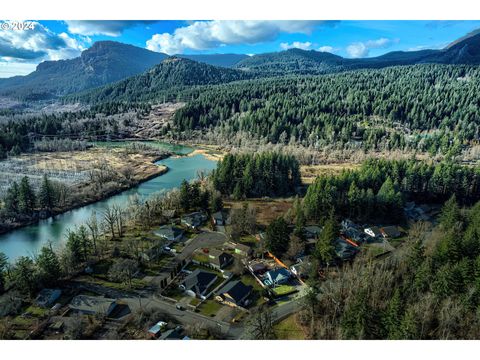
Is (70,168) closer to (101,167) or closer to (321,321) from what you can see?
(101,167)

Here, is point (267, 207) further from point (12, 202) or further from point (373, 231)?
point (12, 202)

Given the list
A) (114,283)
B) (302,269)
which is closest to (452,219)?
(302,269)

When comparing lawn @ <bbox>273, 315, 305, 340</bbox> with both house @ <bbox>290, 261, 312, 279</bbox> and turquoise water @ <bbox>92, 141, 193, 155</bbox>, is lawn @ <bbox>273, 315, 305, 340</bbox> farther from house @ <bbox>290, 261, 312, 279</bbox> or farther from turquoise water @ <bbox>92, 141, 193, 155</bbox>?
turquoise water @ <bbox>92, 141, 193, 155</bbox>

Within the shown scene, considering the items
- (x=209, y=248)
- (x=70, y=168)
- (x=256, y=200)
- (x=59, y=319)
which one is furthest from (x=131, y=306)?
(x=70, y=168)

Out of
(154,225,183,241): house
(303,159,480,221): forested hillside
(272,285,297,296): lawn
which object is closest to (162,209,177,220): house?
(154,225,183,241): house

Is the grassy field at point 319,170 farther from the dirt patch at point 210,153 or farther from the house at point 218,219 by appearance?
the house at point 218,219

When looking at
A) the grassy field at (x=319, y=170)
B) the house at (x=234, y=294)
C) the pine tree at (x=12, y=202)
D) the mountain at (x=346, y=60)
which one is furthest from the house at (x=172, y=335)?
the mountain at (x=346, y=60)
